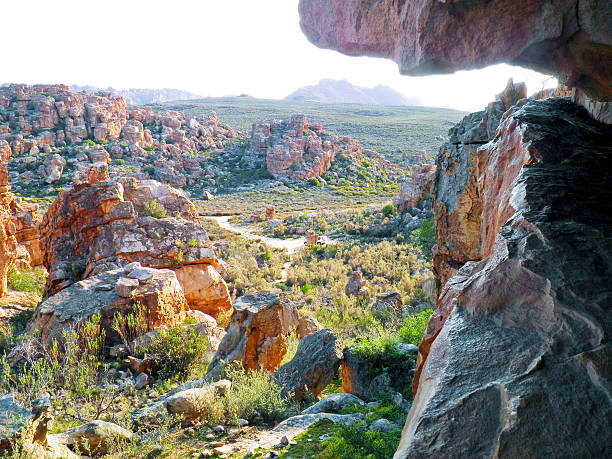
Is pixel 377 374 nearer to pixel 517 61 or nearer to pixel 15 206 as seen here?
pixel 517 61

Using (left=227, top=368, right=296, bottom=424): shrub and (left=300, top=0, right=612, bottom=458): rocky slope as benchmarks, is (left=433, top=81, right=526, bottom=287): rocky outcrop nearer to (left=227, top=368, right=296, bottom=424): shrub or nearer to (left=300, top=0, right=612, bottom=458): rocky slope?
(left=300, top=0, right=612, bottom=458): rocky slope

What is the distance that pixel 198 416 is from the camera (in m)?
4.98

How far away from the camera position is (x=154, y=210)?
11539mm

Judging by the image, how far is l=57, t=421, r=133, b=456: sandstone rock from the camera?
4.27 m

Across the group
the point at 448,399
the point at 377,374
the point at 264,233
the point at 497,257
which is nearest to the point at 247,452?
the point at 377,374

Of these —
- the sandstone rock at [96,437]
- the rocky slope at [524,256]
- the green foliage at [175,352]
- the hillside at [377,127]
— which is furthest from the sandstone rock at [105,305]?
the hillside at [377,127]

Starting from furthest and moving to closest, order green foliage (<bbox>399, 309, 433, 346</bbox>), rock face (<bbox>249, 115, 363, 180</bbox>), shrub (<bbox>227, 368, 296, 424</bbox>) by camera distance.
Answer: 1. rock face (<bbox>249, 115, 363, 180</bbox>)
2. green foliage (<bbox>399, 309, 433, 346</bbox>)
3. shrub (<bbox>227, 368, 296, 424</bbox>)

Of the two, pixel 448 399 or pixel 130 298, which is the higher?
Result: pixel 448 399

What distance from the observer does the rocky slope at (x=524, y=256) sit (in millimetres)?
1915

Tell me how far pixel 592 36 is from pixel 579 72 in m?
0.56

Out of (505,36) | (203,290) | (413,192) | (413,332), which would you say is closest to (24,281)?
(203,290)

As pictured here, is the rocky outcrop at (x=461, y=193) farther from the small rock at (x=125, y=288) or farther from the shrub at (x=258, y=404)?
the small rock at (x=125, y=288)

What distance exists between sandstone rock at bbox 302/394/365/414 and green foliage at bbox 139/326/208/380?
9.13 feet

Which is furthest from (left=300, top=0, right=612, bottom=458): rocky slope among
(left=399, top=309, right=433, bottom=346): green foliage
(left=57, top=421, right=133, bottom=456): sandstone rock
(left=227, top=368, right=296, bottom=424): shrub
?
(left=399, top=309, right=433, bottom=346): green foliage
